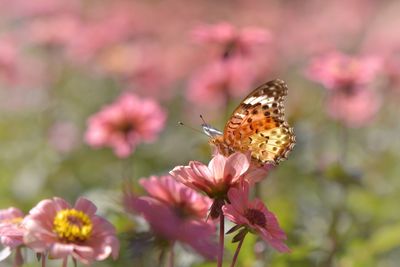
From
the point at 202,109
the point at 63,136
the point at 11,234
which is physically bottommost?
the point at 11,234

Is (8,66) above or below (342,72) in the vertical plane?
above

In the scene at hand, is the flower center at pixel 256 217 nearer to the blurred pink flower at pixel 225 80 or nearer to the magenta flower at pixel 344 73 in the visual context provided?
the magenta flower at pixel 344 73

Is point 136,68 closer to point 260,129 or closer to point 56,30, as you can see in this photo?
point 56,30

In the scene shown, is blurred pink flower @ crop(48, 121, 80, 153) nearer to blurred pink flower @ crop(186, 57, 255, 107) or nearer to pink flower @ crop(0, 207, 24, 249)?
blurred pink flower @ crop(186, 57, 255, 107)

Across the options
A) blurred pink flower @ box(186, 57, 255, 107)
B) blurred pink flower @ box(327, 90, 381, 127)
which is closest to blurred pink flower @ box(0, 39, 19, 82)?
blurred pink flower @ box(186, 57, 255, 107)

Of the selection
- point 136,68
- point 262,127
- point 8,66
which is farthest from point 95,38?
point 262,127

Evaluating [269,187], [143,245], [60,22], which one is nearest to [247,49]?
[269,187]

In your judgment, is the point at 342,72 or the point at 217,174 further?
the point at 342,72
